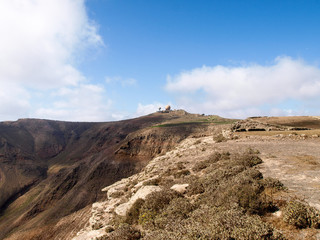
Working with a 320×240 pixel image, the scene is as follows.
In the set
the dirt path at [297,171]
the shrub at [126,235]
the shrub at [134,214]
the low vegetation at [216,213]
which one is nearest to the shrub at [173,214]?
the low vegetation at [216,213]

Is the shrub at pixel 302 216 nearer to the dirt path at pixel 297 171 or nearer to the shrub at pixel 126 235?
the dirt path at pixel 297 171

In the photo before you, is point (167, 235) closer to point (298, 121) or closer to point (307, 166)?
point (307, 166)

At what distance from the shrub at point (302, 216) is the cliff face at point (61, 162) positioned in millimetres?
30333

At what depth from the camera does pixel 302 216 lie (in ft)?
15.4

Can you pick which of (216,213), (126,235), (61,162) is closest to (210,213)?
(216,213)

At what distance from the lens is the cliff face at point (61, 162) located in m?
37.5

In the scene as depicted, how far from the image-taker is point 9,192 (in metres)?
54.8

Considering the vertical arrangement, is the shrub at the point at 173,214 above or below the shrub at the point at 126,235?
above

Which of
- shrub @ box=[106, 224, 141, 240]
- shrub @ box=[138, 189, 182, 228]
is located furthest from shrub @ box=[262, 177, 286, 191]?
shrub @ box=[106, 224, 141, 240]

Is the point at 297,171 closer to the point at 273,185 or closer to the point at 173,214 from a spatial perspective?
the point at 273,185

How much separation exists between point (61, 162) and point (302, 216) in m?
87.1

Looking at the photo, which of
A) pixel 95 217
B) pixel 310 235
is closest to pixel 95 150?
pixel 95 217

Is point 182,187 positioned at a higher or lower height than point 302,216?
lower

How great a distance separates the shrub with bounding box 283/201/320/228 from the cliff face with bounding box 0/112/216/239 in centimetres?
3033
